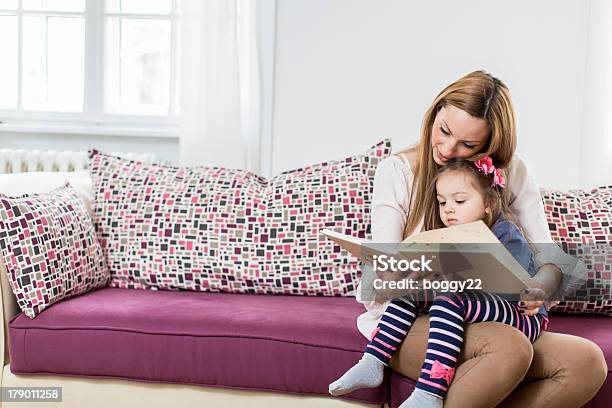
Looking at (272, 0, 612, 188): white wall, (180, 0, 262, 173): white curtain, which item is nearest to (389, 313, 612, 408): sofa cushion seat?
(272, 0, 612, 188): white wall

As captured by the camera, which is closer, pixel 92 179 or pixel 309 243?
pixel 309 243

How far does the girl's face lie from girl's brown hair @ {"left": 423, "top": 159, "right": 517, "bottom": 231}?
1cm

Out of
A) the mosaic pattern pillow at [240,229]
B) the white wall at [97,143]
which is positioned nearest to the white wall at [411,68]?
the white wall at [97,143]

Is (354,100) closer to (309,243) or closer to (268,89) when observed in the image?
(268,89)

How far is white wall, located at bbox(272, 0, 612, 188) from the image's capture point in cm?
295

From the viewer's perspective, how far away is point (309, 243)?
7.18 feet

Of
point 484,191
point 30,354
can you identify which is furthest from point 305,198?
point 30,354

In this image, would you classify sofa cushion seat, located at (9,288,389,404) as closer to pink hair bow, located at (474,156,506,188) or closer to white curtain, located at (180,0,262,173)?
pink hair bow, located at (474,156,506,188)

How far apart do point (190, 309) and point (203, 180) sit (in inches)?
19.6

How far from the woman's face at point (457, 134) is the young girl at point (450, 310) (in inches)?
1.4

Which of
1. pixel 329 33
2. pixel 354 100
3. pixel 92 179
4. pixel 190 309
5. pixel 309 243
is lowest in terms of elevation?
pixel 190 309

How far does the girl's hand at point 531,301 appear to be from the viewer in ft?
5.48

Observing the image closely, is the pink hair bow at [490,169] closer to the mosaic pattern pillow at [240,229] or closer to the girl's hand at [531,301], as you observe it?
the girl's hand at [531,301]

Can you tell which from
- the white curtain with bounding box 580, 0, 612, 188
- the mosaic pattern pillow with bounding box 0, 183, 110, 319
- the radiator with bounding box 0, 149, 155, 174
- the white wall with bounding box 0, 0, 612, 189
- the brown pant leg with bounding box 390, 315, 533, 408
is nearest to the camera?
the brown pant leg with bounding box 390, 315, 533, 408
